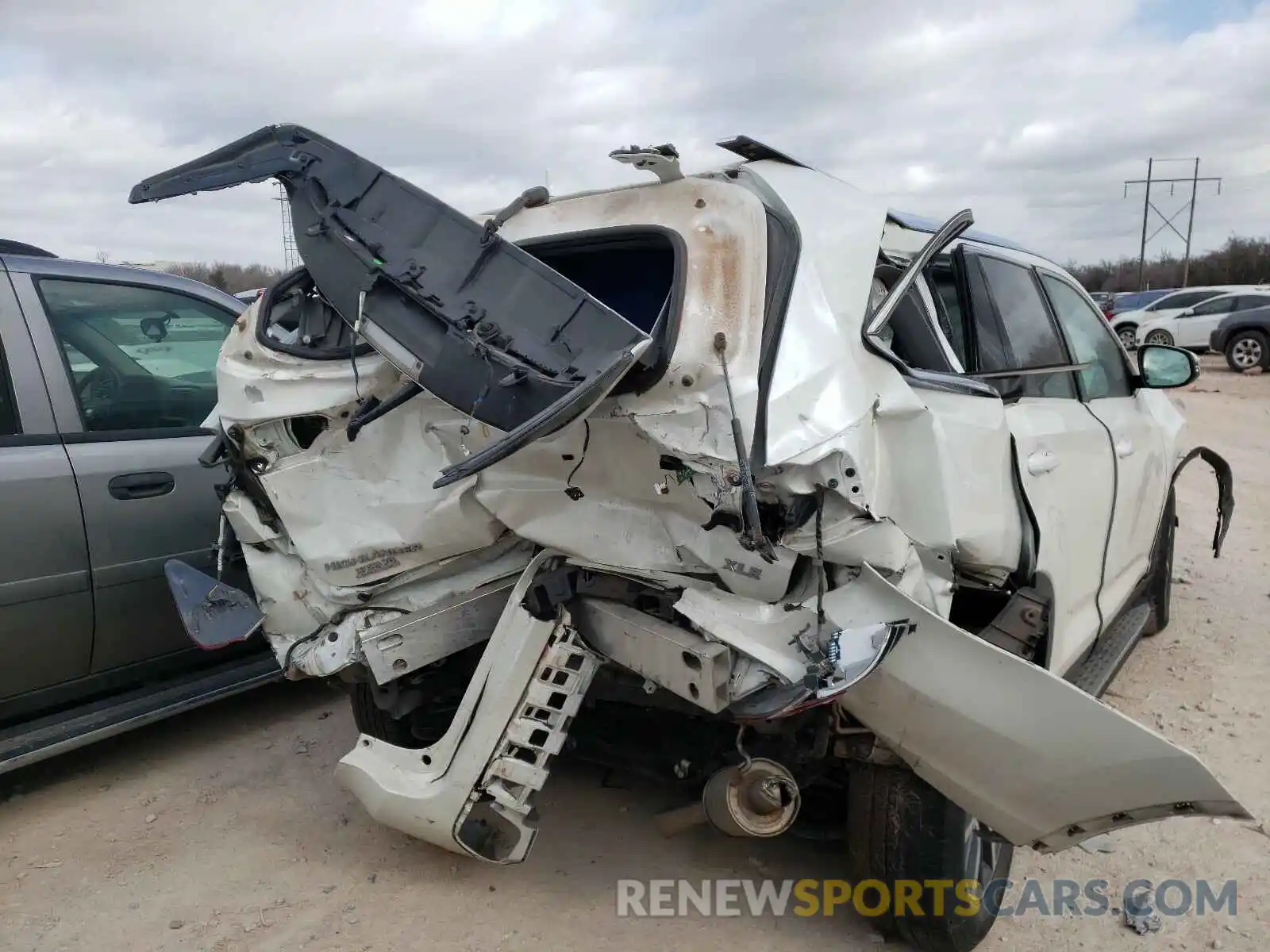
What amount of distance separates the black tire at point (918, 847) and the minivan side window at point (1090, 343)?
1759 millimetres

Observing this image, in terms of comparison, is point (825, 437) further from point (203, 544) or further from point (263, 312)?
point (203, 544)

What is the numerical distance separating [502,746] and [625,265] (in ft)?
4.46

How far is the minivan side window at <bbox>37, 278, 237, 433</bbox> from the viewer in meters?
3.53

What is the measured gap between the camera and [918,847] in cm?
252

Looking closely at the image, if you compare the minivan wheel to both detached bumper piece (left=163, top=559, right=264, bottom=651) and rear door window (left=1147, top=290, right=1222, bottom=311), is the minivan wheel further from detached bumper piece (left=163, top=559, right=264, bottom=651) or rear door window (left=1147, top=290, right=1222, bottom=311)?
detached bumper piece (left=163, top=559, right=264, bottom=651)

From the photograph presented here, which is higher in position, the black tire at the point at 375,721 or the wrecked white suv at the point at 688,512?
the wrecked white suv at the point at 688,512

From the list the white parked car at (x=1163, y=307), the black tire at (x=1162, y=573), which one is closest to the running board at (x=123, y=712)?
the black tire at (x=1162, y=573)

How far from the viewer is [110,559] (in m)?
3.43

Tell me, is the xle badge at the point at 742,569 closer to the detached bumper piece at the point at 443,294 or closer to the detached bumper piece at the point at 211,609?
the detached bumper piece at the point at 443,294

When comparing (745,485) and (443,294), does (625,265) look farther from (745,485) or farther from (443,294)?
(745,485)

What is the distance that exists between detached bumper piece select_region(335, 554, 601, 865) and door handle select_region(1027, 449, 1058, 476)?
1334 millimetres

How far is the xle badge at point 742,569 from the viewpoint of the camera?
228cm

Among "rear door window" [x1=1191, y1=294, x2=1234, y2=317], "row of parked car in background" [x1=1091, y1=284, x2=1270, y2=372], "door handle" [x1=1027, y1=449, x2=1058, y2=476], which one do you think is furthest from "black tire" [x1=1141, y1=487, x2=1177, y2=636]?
"rear door window" [x1=1191, y1=294, x2=1234, y2=317]

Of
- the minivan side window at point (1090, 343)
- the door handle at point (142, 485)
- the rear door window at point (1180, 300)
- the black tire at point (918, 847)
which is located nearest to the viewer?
the black tire at point (918, 847)
